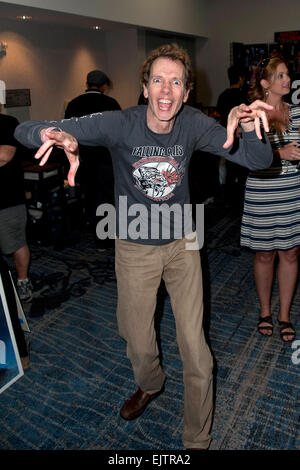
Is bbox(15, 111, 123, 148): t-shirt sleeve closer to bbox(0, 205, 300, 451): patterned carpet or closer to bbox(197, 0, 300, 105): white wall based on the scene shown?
bbox(0, 205, 300, 451): patterned carpet

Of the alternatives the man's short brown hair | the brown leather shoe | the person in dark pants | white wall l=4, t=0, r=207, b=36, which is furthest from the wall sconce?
the brown leather shoe

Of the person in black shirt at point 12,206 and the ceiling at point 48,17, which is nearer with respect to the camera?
the person in black shirt at point 12,206

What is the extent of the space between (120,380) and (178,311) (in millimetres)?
708

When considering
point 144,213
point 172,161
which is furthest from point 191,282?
point 172,161

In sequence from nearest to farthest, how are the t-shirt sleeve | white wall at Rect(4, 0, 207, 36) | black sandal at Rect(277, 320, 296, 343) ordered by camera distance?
the t-shirt sleeve, black sandal at Rect(277, 320, 296, 343), white wall at Rect(4, 0, 207, 36)

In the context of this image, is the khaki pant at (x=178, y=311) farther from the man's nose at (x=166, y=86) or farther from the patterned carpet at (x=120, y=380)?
the man's nose at (x=166, y=86)

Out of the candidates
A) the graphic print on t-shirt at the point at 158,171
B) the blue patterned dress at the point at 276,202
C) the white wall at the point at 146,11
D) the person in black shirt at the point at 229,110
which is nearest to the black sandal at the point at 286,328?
the blue patterned dress at the point at 276,202

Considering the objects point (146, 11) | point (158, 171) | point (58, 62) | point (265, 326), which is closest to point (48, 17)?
point (58, 62)

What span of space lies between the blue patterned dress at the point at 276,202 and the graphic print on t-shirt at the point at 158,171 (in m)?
0.72

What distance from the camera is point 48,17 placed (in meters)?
3.81

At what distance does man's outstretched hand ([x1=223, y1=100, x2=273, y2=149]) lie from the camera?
1.29 m

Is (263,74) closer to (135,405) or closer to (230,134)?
(230,134)

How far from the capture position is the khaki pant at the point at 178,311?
151 cm

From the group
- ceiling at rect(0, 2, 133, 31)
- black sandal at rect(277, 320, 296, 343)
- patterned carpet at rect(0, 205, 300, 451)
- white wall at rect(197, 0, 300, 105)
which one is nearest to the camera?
patterned carpet at rect(0, 205, 300, 451)
